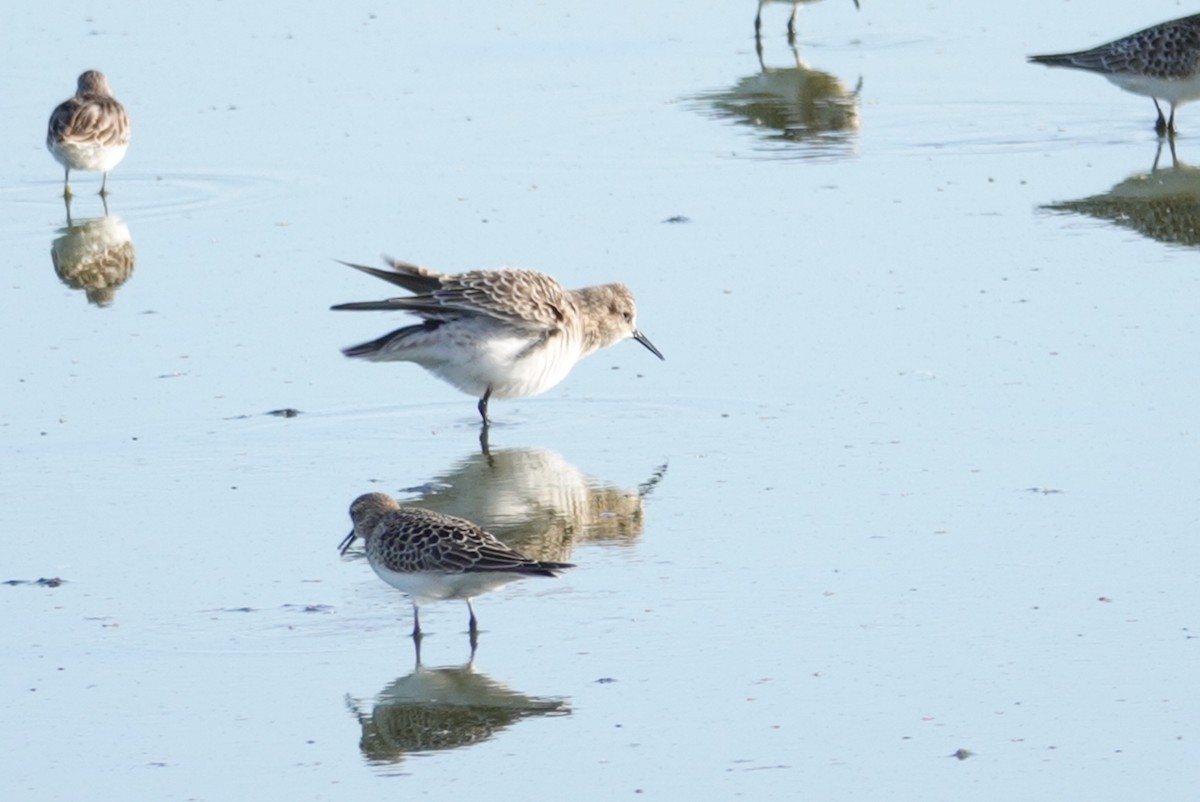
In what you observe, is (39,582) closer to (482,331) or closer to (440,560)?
(440,560)

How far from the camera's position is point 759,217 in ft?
46.2

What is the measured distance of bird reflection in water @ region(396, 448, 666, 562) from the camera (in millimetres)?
9156

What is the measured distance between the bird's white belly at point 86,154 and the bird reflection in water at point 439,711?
821 centimetres

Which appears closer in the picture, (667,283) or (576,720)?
(576,720)

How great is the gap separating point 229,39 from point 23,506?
36.6 ft

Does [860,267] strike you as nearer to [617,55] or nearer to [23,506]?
[23,506]

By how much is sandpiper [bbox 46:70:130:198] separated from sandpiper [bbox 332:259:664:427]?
4.80 m

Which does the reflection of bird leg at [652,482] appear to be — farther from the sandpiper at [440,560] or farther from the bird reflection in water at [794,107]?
the bird reflection in water at [794,107]

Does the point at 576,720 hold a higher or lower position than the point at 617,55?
lower

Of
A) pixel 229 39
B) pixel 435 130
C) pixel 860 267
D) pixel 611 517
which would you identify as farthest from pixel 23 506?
pixel 229 39

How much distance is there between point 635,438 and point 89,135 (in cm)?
604

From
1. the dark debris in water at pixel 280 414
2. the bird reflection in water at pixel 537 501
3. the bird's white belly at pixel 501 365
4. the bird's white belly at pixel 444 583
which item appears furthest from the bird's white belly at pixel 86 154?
the bird's white belly at pixel 444 583

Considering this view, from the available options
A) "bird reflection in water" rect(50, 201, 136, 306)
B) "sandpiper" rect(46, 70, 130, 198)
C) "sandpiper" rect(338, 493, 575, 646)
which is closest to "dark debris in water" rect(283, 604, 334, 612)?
"sandpiper" rect(338, 493, 575, 646)

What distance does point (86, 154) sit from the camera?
14906 millimetres
